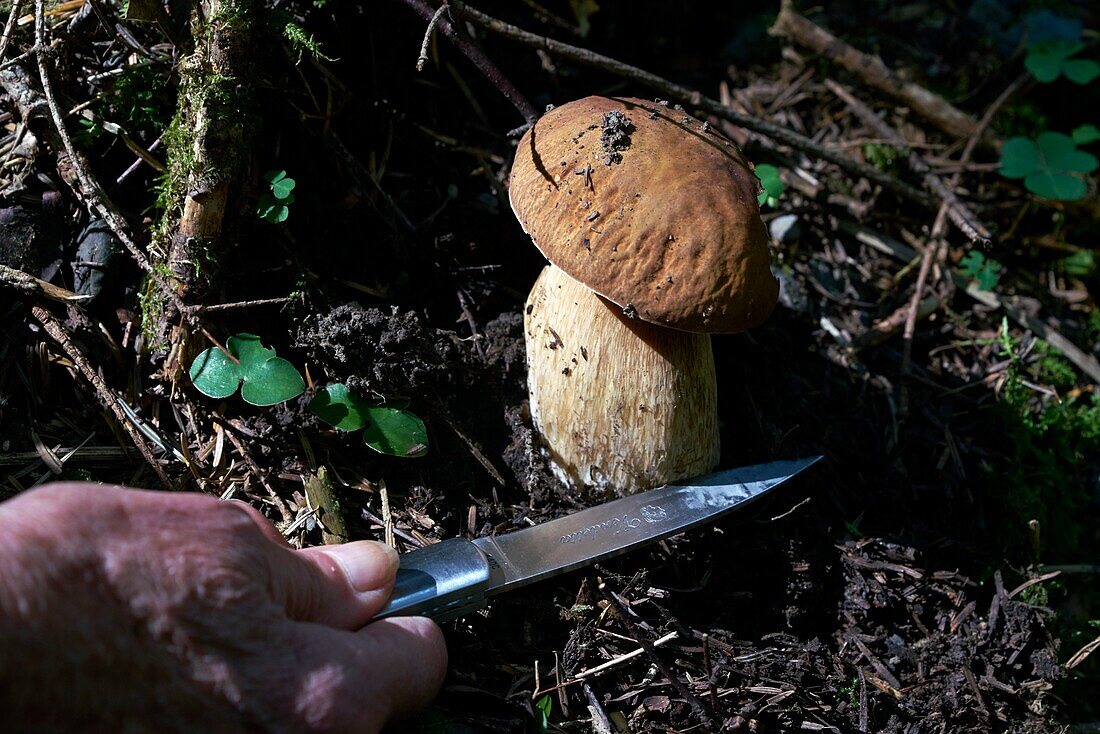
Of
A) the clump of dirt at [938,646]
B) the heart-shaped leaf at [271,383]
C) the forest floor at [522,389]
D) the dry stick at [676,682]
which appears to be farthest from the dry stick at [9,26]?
the clump of dirt at [938,646]

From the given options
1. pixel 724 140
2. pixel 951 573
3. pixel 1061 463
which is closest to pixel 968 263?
pixel 1061 463

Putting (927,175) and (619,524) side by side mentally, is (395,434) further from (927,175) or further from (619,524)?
(927,175)

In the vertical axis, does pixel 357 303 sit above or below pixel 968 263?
above

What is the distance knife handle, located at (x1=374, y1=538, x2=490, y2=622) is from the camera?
61.5 inches

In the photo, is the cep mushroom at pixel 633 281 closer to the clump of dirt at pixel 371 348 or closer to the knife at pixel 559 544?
the knife at pixel 559 544

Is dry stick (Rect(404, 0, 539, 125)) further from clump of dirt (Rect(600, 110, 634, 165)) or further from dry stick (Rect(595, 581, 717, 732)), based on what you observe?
dry stick (Rect(595, 581, 717, 732))

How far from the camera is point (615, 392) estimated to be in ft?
6.49

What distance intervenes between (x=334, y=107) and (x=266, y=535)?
145 centimetres

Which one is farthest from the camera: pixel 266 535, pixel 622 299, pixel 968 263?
pixel 968 263

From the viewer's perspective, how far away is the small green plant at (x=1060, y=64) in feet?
10.3

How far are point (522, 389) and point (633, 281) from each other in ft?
2.27

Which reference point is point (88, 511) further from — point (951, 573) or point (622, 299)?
point (951, 573)

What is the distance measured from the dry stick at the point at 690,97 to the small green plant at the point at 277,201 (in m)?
0.70

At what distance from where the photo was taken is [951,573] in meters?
2.26
